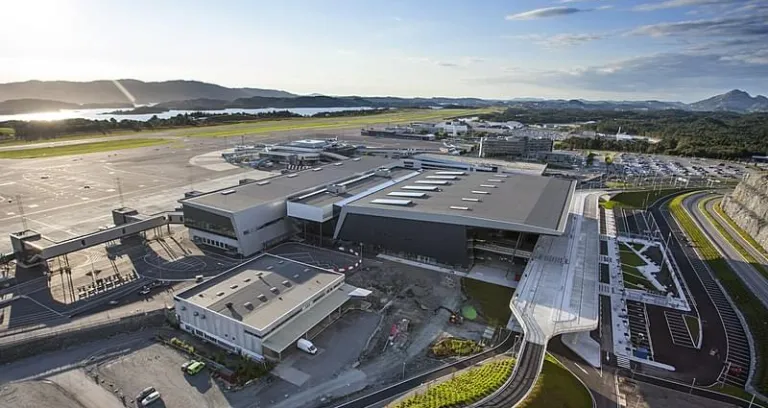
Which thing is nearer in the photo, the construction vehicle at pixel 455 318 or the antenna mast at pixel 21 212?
the construction vehicle at pixel 455 318

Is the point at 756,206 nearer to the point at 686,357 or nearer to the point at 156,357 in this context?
the point at 686,357

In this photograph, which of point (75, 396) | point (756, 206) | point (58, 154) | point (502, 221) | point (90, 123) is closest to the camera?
point (75, 396)

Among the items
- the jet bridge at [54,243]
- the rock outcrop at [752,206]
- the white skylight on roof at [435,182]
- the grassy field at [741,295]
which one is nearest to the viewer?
the grassy field at [741,295]

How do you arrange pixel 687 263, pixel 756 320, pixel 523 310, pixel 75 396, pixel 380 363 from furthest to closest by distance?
1. pixel 687 263
2. pixel 756 320
3. pixel 523 310
4. pixel 380 363
5. pixel 75 396

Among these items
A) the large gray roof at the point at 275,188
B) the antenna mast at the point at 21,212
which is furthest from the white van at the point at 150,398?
the antenna mast at the point at 21,212

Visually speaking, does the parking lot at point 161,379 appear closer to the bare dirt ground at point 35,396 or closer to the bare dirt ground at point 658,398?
the bare dirt ground at point 35,396

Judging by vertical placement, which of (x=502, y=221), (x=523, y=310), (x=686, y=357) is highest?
(x=502, y=221)

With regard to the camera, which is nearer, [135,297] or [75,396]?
[75,396]

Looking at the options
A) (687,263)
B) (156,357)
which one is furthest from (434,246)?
(687,263)
